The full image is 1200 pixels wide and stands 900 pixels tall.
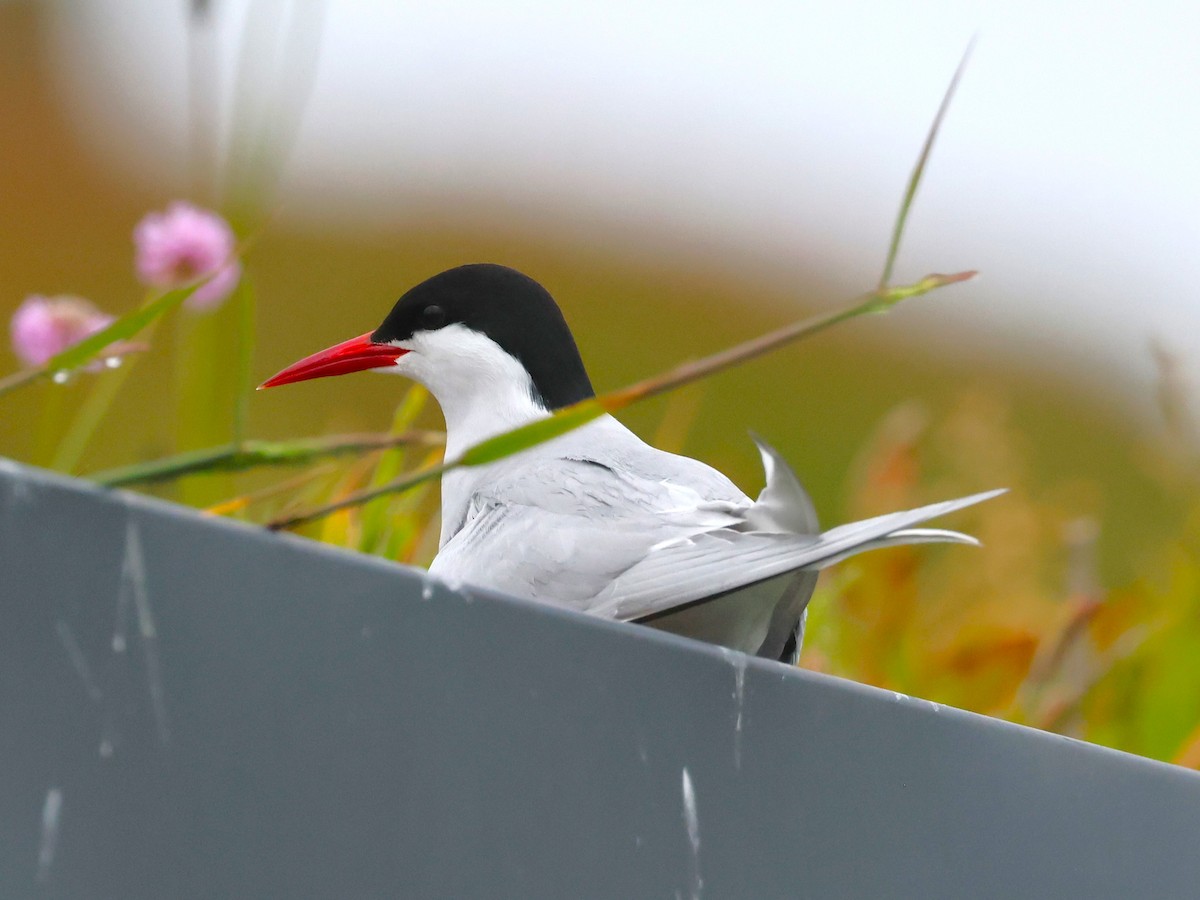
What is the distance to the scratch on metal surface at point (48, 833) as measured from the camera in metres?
0.72

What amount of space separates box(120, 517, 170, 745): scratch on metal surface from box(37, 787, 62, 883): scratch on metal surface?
0.06m

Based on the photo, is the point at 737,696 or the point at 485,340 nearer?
the point at 737,696

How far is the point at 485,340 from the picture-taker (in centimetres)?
186

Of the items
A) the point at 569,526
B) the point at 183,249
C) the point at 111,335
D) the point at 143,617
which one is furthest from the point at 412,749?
the point at 183,249

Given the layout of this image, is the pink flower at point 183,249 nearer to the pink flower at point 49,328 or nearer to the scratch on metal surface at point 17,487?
the pink flower at point 49,328

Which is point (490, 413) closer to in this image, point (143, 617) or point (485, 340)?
point (485, 340)

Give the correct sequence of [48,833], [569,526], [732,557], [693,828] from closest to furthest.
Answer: [48,833]
[693,828]
[732,557]
[569,526]

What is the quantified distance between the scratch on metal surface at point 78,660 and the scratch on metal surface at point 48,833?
0.17ft

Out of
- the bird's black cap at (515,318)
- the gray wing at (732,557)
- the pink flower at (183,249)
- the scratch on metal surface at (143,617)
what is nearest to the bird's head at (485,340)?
the bird's black cap at (515,318)

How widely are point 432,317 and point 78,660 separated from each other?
1176 millimetres

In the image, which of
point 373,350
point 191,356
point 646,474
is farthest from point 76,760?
point 373,350

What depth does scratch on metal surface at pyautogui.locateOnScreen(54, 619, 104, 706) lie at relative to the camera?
739 mm

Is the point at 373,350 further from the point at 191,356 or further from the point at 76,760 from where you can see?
the point at 76,760

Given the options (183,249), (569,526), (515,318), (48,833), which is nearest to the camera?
(48,833)
